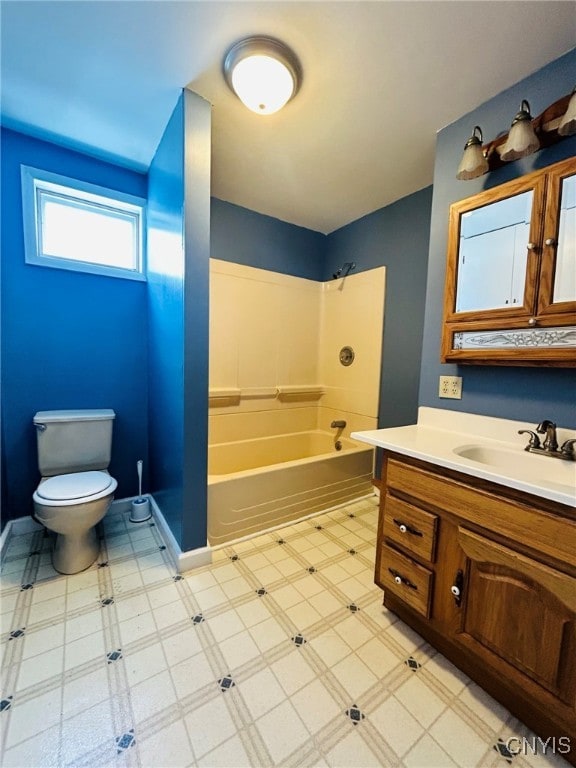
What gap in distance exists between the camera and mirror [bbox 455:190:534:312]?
1229 millimetres

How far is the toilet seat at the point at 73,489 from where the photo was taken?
59.4 inches

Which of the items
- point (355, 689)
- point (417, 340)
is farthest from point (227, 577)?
point (417, 340)

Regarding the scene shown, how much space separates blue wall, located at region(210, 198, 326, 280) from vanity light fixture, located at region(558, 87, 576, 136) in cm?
208

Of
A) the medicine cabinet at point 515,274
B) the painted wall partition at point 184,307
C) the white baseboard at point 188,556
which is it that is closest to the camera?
the medicine cabinet at point 515,274

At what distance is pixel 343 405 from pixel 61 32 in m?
2.78

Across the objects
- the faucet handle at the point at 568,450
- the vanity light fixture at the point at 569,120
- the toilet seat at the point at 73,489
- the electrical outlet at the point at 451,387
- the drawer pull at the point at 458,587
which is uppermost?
the vanity light fixture at the point at 569,120

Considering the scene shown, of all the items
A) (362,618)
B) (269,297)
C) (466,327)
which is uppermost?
(269,297)

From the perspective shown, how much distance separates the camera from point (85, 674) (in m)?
1.08

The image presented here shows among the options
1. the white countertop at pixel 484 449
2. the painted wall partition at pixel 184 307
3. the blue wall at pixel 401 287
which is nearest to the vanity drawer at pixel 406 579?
the white countertop at pixel 484 449

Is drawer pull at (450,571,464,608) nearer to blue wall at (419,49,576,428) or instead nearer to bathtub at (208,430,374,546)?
blue wall at (419,49,576,428)

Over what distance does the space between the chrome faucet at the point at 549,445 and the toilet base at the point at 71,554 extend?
2172 mm

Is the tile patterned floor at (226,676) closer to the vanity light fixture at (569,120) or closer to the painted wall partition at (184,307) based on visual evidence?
the painted wall partition at (184,307)

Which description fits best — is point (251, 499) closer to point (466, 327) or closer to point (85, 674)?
point (85, 674)

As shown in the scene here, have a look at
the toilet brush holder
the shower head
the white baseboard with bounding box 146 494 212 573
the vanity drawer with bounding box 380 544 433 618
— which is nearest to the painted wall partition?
the white baseboard with bounding box 146 494 212 573
